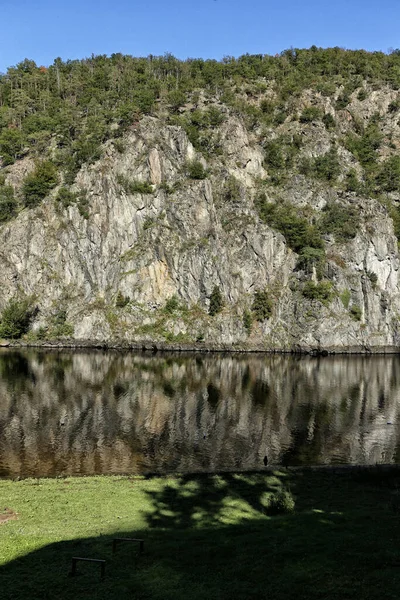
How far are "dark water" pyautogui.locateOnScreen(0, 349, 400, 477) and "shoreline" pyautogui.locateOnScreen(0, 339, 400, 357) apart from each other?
29.2m

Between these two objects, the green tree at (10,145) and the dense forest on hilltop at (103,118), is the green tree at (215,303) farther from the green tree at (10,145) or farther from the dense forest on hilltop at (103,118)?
the green tree at (10,145)

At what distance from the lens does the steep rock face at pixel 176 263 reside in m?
140

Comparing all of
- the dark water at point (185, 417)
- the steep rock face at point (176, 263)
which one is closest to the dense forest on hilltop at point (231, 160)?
the steep rock face at point (176, 263)

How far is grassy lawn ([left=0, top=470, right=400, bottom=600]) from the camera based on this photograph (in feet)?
52.1

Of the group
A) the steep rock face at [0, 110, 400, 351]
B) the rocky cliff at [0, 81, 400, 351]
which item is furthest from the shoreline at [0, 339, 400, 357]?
the steep rock face at [0, 110, 400, 351]

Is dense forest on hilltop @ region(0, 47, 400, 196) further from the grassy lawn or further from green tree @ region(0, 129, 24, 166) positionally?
the grassy lawn

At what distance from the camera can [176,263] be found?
148 m

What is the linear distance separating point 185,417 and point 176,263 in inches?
3698

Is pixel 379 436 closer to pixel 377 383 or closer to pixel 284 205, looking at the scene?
pixel 377 383

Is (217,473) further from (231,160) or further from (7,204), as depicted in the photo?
(231,160)

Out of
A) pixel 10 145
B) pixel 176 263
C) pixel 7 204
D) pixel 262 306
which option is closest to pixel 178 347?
pixel 176 263

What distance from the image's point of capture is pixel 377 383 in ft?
279

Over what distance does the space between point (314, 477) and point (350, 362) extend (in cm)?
8761

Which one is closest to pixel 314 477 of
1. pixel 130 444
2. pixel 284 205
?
pixel 130 444
